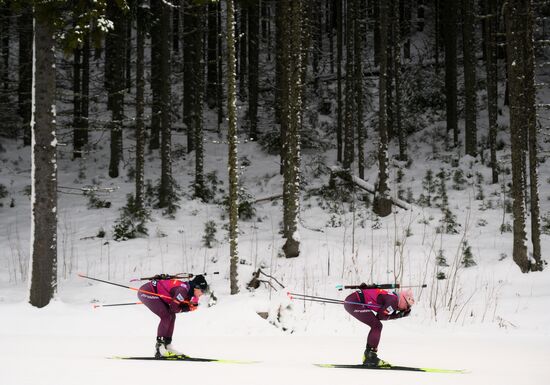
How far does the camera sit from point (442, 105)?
30.9m

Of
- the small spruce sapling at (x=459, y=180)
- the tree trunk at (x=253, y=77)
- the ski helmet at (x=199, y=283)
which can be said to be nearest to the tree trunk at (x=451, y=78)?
the small spruce sapling at (x=459, y=180)

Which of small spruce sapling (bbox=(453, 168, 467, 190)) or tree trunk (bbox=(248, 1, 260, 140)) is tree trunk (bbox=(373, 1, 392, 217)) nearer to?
small spruce sapling (bbox=(453, 168, 467, 190))

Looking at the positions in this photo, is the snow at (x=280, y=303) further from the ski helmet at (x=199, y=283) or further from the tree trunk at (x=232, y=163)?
the ski helmet at (x=199, y=283)

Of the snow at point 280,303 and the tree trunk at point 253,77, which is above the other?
the tree trunk at point 253,77

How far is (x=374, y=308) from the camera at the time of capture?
6.87 meters

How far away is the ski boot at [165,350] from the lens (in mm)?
7215

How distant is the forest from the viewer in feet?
35.9

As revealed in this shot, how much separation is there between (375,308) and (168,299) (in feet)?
9.20

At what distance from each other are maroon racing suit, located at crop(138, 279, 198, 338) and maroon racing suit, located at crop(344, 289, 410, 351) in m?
2.18

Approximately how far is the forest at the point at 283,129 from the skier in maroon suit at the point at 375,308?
4901 millimetres

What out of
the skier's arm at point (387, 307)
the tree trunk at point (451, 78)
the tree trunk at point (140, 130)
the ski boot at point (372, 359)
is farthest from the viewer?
the tree trunk at point (451, 78)

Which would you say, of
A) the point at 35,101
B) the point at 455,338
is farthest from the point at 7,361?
the point at 455,338

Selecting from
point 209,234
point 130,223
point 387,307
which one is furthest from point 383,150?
point 387,307

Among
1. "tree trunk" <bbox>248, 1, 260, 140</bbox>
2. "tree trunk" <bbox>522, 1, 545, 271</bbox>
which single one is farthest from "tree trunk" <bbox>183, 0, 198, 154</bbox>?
"tree trunk" <bbox>522, 1, 545, 271</bbox>
